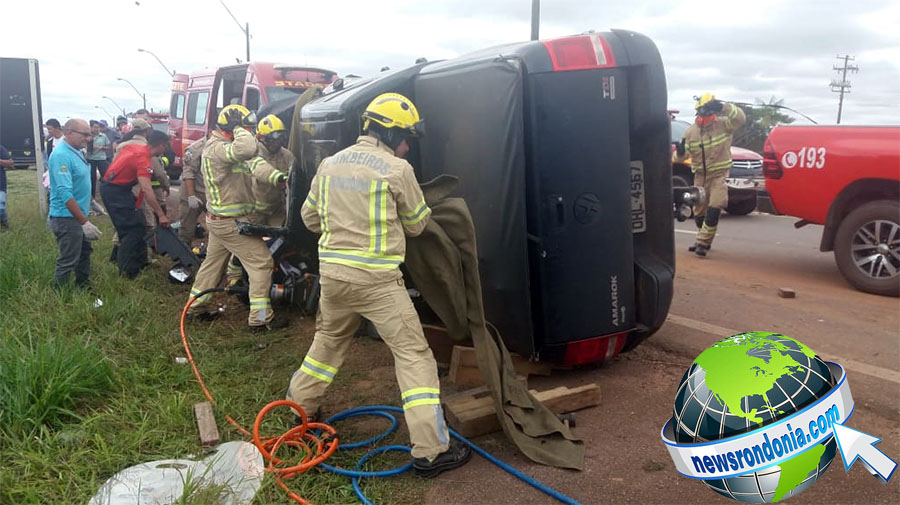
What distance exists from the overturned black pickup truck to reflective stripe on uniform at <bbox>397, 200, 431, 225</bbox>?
0.59 meters

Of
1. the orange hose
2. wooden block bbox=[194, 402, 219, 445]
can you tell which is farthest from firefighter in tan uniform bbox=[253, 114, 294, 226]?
the orange hose

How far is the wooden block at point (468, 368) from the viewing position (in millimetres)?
4145

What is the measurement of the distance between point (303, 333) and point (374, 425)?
6.34ft

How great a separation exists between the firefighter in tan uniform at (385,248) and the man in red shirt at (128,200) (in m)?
4.37

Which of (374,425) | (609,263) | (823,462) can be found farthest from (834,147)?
(823,462)

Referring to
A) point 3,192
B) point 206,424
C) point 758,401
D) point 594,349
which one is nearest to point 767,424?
point 758,401

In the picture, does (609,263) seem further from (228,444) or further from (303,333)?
(303,333)

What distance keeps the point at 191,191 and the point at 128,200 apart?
2.92 feet

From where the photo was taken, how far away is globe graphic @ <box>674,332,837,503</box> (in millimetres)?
929

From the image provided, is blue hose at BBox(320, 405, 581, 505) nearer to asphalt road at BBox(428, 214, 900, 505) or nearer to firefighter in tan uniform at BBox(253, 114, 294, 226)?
asphalt road at BBox(428, 214, 900, 505)

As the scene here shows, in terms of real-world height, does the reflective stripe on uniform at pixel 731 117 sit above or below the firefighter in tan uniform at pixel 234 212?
above

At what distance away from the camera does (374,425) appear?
12.4 ft

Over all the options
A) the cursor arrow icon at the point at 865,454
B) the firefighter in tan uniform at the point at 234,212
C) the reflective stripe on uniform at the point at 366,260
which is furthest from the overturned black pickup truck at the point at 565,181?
the cursor arrow icon at the point at 865,454

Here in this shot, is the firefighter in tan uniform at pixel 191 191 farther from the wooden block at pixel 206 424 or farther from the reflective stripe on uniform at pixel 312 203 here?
the reflective stripe on uniform at pixel 312 203
